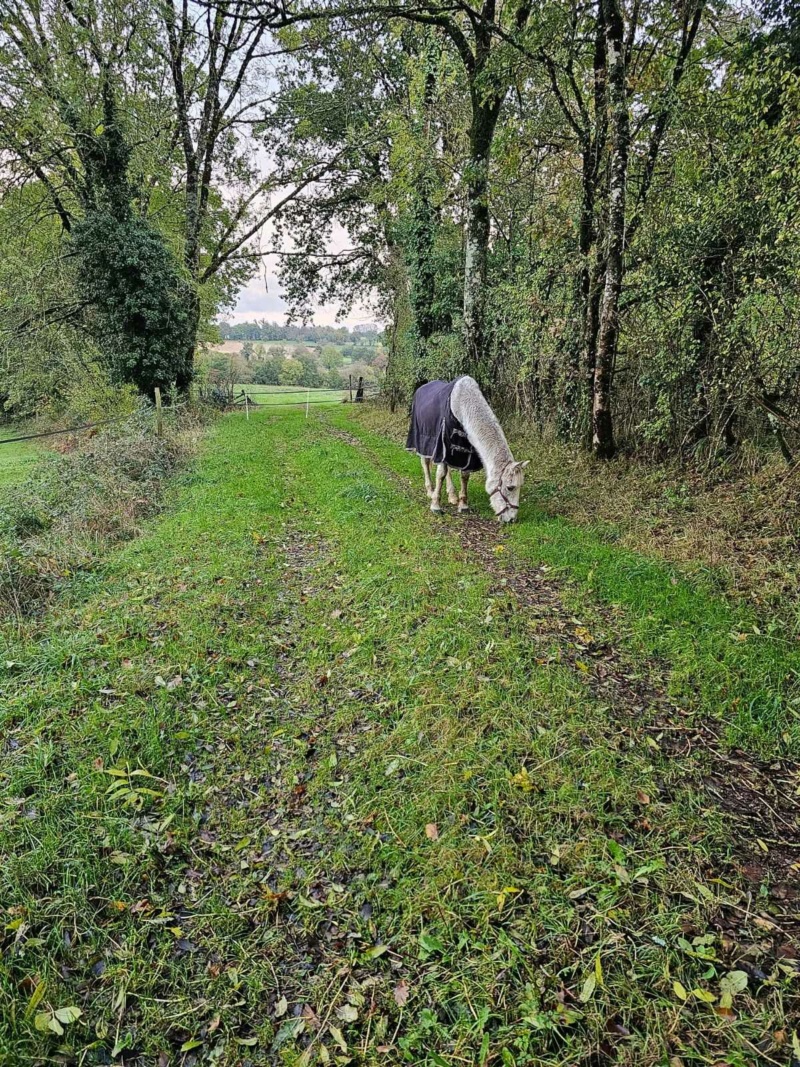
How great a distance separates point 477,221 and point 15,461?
14.4 metres

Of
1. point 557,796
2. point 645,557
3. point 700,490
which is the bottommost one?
point 557,796

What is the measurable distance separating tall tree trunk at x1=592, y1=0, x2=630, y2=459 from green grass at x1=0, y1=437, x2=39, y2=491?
11.1 metres

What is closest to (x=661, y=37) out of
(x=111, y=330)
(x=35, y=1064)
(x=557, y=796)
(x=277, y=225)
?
(x=557, y=796)

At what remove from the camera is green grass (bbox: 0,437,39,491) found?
442 inches

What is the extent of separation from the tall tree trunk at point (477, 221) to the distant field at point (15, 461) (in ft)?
32.2

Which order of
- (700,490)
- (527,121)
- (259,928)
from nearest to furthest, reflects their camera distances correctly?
(259,928) → (700,490) → (527,121)

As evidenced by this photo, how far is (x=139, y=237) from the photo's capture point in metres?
15.3

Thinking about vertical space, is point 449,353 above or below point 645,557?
above

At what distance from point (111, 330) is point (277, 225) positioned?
9.95m

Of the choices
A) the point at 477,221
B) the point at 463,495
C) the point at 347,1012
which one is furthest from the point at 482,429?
the point at 347,1012

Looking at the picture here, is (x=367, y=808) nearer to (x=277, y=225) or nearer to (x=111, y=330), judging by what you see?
(x=111, y=330)

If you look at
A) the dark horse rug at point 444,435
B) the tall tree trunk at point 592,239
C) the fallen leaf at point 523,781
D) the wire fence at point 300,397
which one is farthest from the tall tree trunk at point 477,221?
the wire fence at point 300,397

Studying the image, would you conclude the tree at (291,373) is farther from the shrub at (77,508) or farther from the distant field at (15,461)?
the shrub at (77,508)

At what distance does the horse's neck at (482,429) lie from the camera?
6.96 m
